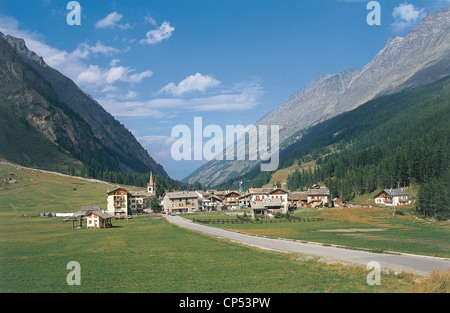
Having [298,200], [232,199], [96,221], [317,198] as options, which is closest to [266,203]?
[298,200]

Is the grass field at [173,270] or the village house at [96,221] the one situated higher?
the grass field at [173,270]

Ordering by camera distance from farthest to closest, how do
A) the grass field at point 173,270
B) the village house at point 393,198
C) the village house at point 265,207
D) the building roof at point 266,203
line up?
the village house at point 393,198
the building roof at point 266,203
the village house at point 265,207
the grass field at point 173,270

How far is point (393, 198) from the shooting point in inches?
5477

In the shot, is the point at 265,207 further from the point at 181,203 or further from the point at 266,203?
the point at 181,203

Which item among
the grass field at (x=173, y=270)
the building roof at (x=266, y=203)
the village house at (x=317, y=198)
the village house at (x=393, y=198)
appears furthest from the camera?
the village house at (x=317, y=198)

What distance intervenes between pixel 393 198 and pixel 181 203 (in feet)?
287

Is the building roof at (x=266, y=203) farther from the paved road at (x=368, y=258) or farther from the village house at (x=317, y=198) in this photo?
the paved road at (x=368, y=258)

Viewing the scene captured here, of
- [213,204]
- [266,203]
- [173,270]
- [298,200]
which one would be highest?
[173,270]

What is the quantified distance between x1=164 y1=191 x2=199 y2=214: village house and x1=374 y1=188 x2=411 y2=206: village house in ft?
254

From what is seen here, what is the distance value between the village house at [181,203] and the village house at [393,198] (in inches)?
3046

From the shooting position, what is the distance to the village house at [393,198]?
13670cm

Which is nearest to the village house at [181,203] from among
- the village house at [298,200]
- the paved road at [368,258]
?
the village house at [298,200]

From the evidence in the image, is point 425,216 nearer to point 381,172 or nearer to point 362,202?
point 362,202
